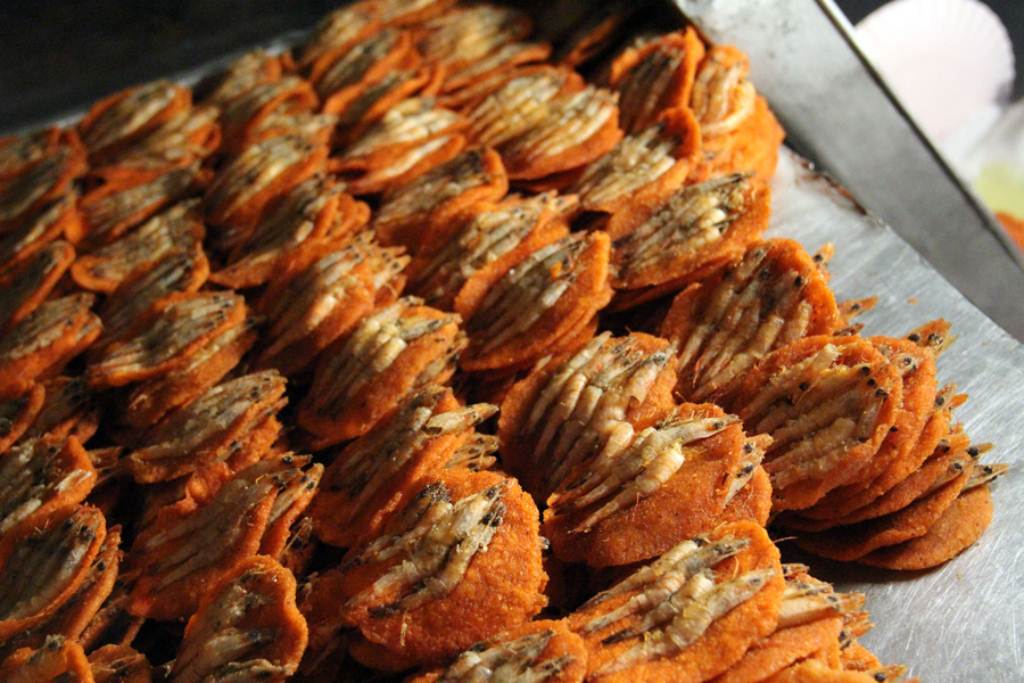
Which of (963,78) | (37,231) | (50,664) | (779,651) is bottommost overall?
(50,664)

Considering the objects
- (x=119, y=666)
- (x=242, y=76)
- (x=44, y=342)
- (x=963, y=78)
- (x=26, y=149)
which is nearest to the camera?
(x=119, y=666)

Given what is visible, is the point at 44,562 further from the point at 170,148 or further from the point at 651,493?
the point at 170,148

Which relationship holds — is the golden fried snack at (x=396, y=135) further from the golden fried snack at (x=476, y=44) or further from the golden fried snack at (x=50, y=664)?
the golden fried snack at (x=50, y=664)

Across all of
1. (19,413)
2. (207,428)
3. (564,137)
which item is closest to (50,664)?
(207,428)

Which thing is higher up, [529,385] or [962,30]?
[962,30]

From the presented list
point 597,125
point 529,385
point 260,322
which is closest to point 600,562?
point 529,385

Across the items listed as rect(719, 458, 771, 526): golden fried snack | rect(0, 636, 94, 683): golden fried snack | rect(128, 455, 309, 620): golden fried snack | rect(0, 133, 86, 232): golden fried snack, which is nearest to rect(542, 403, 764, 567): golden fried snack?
rect(719, 458, 771, 526): golden fried snack

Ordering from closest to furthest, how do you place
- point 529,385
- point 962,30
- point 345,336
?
point 529,385 < point 345,336 < point 962,30

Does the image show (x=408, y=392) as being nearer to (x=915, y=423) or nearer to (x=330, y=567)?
(x=330, y=567)
